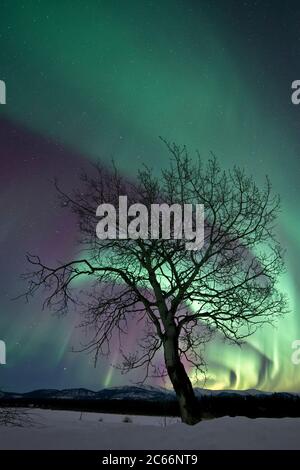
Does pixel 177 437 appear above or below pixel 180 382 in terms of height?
below

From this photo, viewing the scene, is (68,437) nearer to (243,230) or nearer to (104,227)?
(104,227)

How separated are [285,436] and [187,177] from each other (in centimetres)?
819

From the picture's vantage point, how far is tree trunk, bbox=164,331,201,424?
42.1 ft

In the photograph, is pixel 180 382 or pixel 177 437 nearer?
pixel 177 437

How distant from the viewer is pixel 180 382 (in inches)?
519

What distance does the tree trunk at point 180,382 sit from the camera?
12820mm

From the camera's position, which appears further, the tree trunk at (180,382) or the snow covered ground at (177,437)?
the tree trunk at (180,382)

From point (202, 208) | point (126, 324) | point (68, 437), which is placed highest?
point (202, 208)

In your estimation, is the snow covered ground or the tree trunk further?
the tree trunk
